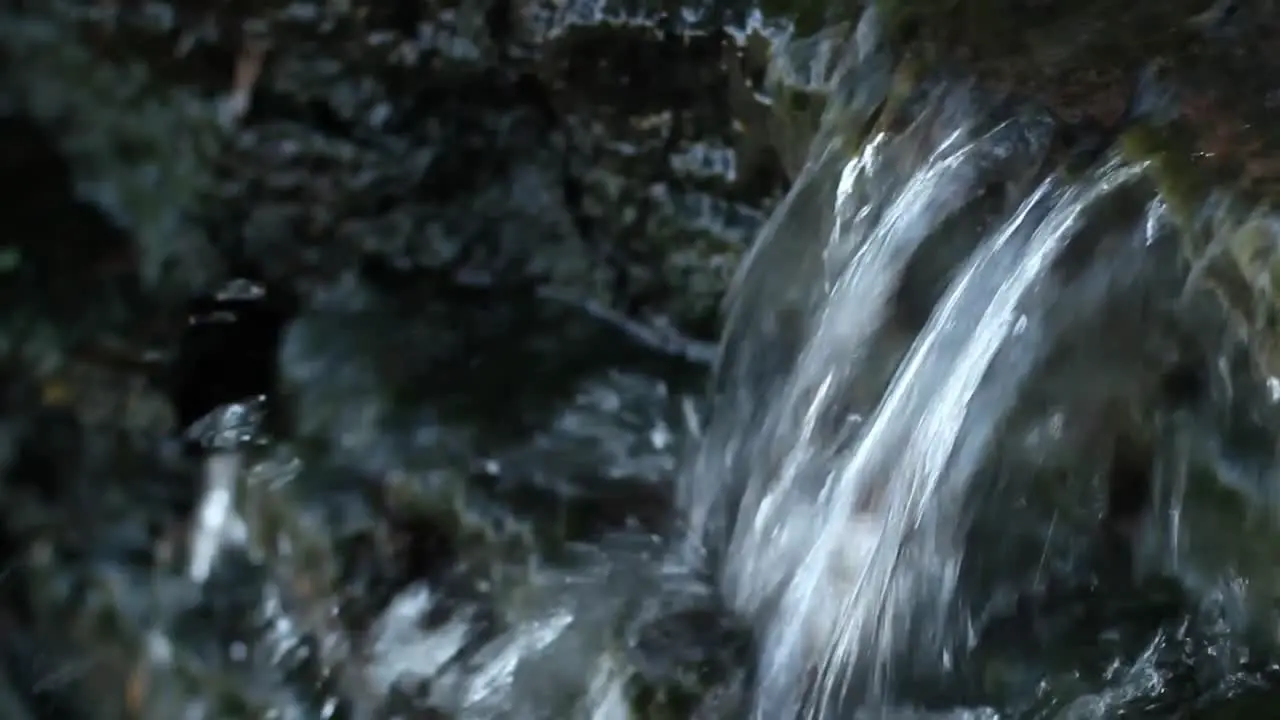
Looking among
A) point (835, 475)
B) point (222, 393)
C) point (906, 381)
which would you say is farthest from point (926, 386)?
point (222, 393)

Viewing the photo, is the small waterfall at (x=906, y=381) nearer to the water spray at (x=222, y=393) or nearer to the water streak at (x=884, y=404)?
the water streak at (x=884, y=404)

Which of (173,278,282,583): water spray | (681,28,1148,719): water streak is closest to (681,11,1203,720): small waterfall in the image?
(681,28,1148,719): water streak

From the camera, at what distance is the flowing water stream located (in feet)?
4.32

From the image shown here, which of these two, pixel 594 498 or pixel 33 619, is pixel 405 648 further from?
pixel 33 619

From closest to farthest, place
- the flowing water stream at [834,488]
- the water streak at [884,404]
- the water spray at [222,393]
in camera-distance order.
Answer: the flowing water stream at [834,488], the water streak at [884,404], the water spray at [222,393]

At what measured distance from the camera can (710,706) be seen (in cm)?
164

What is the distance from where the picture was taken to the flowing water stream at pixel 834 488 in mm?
1315

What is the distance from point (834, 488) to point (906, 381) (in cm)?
19

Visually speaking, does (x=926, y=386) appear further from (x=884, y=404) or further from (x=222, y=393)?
(x=222, y=393)

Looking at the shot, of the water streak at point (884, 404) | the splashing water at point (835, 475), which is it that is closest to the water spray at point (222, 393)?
the splashing water at point (835, 475)

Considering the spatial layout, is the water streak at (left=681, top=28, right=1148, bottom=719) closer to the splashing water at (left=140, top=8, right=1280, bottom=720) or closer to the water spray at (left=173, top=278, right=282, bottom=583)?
the splashing water at (left=140, top=8, right=1280, bottom=720)

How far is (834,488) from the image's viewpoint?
164 cm

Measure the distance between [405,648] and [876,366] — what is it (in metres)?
0.82

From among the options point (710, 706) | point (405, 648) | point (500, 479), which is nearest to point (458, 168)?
point (500, 479)
